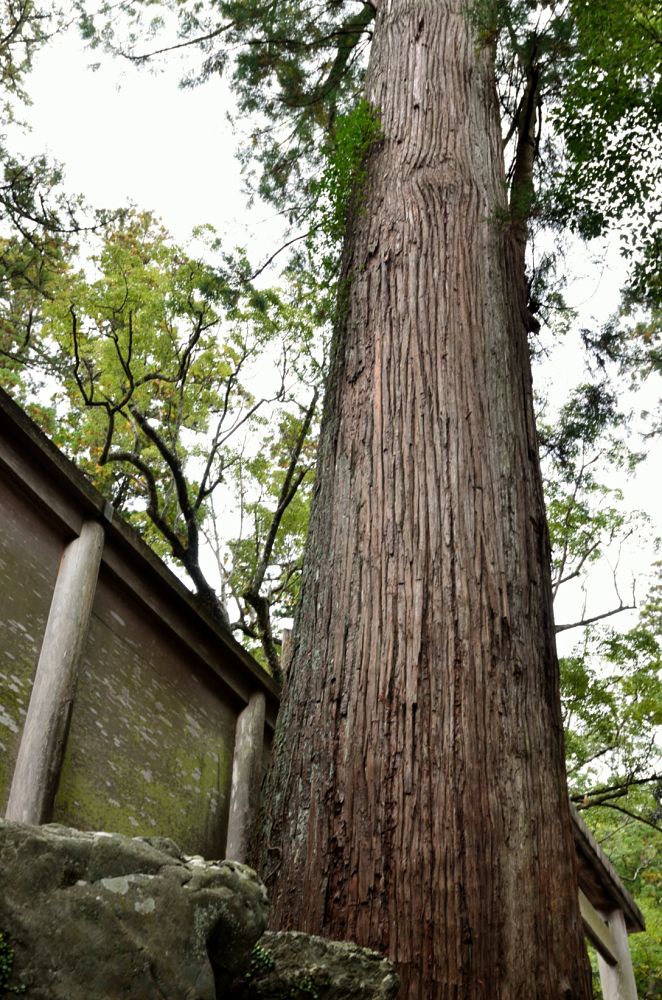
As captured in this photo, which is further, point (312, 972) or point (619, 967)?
point (619, 967)

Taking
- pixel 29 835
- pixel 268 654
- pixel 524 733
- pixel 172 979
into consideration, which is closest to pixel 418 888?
pixel 524 733

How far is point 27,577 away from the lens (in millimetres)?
3053

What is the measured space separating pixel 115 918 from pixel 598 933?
7.14 metres

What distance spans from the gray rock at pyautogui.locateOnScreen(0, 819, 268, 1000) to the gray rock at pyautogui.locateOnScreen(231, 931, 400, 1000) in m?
0.11

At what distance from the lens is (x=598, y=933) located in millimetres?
7129

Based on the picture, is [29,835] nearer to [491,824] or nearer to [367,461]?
[491,824]

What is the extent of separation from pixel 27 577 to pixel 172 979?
2.00 meters

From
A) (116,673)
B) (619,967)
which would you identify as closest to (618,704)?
(619,967)

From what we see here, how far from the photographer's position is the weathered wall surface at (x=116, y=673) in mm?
2955

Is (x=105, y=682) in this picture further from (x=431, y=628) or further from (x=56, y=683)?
(x=431, y=628)

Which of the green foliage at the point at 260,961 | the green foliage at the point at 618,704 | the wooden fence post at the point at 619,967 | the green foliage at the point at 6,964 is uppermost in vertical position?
the green foliage at the point at 618,704

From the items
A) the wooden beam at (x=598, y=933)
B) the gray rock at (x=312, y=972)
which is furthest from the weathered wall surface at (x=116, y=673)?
the wooden beam at (x=598, y=933)

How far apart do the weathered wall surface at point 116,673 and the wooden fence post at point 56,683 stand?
0.02 m

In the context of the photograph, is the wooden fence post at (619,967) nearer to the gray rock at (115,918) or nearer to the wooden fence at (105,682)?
the wooden fence at (105,682)
